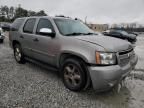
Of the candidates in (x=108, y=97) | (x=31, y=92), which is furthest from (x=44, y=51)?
(x=108, y=97)

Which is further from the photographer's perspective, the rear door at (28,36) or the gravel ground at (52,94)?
the rear door at (28,36)

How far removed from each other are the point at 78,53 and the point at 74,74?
0.58 meters

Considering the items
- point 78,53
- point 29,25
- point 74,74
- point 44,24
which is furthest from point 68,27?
point 29,25

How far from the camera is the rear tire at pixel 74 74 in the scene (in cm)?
356

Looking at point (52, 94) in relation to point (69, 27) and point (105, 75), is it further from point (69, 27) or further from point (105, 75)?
point (69, 27)

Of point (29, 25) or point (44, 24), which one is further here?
point (29, 25)

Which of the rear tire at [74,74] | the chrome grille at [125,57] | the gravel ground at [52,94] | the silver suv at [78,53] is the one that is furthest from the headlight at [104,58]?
the gravel ground at [52,94]

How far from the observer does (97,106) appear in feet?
10.8

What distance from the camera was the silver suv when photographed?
3.27 m

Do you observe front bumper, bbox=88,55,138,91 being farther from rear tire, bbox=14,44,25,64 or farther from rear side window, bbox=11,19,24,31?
rear side window, bbox=11,19,24,31

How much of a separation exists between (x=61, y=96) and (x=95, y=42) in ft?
4.61

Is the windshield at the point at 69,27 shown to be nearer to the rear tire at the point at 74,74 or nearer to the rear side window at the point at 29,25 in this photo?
the rear tire at the point at 74,74

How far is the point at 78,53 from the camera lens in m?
3.51


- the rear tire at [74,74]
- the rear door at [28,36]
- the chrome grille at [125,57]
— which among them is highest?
the rear door at [28,36]
